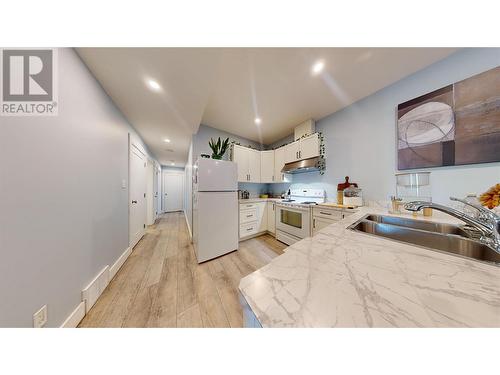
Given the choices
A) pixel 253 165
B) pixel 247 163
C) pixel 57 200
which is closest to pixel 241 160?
pixel 247 163

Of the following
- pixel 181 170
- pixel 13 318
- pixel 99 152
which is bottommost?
pixel 13 318

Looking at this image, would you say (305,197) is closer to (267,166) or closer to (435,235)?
(267,166)

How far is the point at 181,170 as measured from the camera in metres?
6.66

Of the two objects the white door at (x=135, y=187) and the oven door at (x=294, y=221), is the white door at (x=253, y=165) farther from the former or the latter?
the white door at (x=135, y=187)

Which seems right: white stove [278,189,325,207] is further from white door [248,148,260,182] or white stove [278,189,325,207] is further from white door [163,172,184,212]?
white door [163,172,184,212]

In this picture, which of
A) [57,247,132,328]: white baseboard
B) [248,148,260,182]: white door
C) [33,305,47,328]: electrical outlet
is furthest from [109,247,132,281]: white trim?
[248,148,260,182]: white door

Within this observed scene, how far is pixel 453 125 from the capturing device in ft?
4.65

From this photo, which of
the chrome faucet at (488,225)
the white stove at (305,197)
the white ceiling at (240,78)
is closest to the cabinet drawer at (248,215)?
the white stove at (305,197)

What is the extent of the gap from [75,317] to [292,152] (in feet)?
10.8
